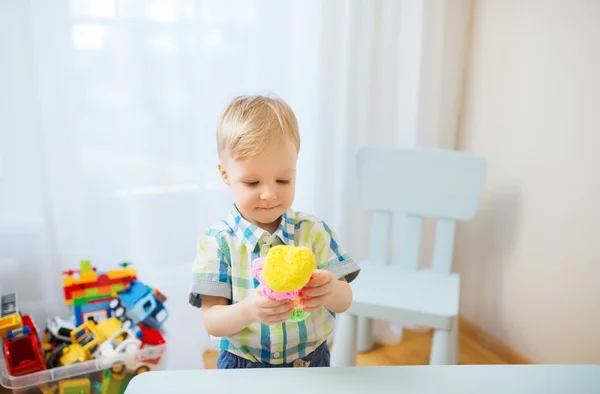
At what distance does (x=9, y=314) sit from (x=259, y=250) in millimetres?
873

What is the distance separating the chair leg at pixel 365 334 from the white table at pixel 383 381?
1198mm

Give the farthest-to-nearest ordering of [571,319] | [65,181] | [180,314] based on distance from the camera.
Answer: [180,314]
[571,319]
[65,181]

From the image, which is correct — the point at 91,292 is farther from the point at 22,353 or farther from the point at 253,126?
the point at 253,126

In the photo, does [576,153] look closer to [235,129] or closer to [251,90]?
[251,90]

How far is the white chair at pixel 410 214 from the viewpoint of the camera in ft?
5.30

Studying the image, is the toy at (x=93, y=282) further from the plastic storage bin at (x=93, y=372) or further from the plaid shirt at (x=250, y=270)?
the plaid shirt at (x=250, y=270)

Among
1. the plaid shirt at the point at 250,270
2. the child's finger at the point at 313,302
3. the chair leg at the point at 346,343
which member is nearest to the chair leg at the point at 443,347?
the chair leg at the point at 346,343

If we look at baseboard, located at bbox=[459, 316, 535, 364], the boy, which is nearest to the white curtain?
baseboard, located at bbox=[459, 316, 535, 364]

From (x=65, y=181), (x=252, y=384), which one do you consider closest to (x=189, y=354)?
(x=65, y=181)

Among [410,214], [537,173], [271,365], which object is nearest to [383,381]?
[271,365]

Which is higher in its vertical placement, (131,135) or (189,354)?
(131,135)

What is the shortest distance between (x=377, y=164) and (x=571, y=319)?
2.44 feet

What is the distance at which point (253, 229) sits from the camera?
0.91 meters

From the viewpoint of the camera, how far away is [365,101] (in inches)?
72.0
